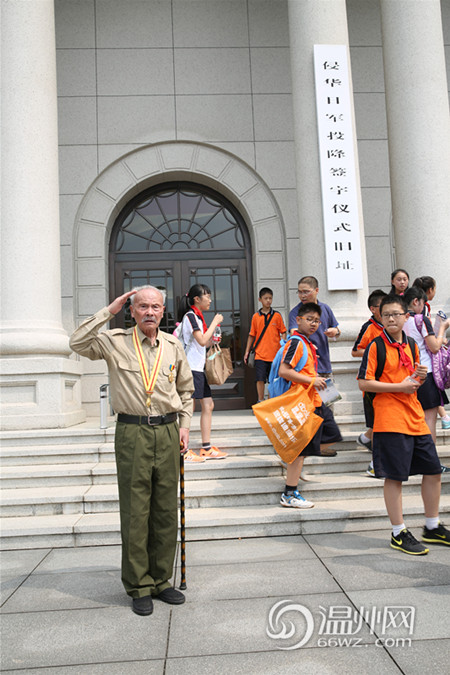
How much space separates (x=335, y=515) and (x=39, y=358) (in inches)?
178

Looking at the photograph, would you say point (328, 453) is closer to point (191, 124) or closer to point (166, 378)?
point (166, 378)

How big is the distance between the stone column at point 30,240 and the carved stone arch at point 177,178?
236 centimetres

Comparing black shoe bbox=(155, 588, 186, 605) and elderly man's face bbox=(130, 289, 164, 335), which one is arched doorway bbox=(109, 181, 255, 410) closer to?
elderly man's face bbox=(130, 289, 164, 335)

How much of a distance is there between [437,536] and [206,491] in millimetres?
2234

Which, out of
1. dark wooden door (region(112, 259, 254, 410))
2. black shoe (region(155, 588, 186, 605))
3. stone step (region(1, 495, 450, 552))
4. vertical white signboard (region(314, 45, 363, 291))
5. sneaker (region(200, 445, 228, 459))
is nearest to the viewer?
black shoe (region(155, 588, 186, 605))

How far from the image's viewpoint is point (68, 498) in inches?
219

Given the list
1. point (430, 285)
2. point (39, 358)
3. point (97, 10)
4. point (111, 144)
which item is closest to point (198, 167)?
point (111, 144)

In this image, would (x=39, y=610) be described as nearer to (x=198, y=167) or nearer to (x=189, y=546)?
(x=189, y=546)

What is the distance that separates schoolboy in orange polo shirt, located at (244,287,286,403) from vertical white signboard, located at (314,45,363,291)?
54.2 inches

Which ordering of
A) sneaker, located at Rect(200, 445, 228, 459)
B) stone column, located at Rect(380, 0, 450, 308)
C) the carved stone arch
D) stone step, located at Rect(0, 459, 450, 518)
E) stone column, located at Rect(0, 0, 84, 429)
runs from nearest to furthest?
stone step, located at Rect(0, 459, 450, 518) < sneaker, located at Rect(200, 445, 228, 459) < stone column, located at Rect(0, 0, 84, 429) < stone column, located at Rect(380, 0, 450, 308) < the carved stone arch

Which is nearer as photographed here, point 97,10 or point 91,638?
point 91,638

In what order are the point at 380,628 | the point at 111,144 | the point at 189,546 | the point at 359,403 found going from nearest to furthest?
the point at 380,628, the point at 189,546, the point at 359,403, the point at 111,144

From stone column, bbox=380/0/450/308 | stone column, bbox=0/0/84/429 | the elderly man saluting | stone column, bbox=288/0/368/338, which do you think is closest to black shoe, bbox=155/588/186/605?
the elderly man saluting

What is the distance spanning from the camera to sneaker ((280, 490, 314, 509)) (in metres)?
5.38
